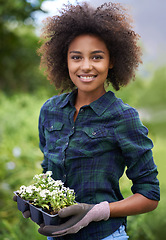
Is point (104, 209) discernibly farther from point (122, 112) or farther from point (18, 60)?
point (18, 60)

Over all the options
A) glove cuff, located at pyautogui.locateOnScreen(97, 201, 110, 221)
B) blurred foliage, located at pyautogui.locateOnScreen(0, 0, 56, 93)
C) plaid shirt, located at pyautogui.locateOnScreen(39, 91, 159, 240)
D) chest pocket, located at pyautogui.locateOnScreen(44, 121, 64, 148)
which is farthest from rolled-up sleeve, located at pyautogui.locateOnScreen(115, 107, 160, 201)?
blurred foliage, located at pyautogui.locateOnScreen(0, 0, 56, 93)

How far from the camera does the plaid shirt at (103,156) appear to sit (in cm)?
139

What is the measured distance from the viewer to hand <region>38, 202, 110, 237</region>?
129cm

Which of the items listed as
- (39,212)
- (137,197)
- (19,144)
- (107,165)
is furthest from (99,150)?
(19,144)

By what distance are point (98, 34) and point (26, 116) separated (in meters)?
4.89

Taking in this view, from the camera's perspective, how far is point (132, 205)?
54.9 inches

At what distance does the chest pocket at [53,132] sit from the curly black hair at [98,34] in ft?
1.00

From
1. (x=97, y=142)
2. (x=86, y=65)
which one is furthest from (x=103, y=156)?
(x=86, y=65)

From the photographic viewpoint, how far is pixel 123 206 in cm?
140

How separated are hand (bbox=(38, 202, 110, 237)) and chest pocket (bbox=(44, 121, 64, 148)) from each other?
14.0 inches

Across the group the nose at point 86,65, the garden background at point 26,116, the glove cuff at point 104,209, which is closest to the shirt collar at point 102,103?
the nose at point 86,65

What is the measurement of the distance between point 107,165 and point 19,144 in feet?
11.4

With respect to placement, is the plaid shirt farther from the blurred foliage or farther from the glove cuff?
the blurred foliage

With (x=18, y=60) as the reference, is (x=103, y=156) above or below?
below
